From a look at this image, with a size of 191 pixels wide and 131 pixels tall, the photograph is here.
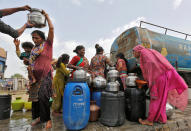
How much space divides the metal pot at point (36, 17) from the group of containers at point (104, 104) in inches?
39.9

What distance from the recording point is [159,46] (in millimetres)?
4062

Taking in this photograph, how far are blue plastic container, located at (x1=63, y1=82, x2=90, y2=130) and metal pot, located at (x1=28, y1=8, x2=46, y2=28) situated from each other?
1.14 metres

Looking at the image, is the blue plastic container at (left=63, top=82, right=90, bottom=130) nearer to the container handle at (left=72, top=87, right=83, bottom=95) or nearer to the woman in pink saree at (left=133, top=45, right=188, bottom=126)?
the container handle at (left=72, top=87, right=83, bottom=95)

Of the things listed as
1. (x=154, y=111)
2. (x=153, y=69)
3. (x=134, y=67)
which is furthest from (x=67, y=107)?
(x=134, y=67)

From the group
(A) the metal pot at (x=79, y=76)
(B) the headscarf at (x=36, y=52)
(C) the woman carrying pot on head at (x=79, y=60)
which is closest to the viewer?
(A) the metal pot at (x=79, y=76)

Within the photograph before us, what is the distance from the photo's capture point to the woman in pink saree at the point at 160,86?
6.20 ft

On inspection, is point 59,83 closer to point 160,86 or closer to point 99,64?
point 99,64

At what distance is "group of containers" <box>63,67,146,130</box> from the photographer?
163cm

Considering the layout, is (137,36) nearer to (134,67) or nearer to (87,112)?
(134,67)

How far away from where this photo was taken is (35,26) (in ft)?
5.86

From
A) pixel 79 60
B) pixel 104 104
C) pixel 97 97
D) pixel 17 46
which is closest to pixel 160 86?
pixel 104 104

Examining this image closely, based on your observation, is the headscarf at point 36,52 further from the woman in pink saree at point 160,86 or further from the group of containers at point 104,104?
the woman in pink saree at point 160,86

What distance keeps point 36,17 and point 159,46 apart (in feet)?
13.6

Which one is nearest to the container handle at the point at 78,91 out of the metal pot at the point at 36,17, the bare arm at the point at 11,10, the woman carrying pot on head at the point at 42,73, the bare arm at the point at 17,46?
the woman carrying pot on head at the point at 42,73
